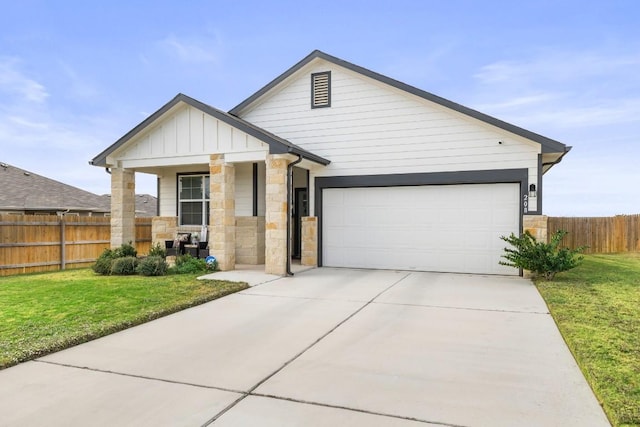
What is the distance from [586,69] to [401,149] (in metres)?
9.08

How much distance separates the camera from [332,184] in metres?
11.7

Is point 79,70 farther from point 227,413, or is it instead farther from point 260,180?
point 227,413

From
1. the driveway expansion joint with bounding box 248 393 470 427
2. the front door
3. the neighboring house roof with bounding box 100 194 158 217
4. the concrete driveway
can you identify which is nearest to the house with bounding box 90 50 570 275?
the front door

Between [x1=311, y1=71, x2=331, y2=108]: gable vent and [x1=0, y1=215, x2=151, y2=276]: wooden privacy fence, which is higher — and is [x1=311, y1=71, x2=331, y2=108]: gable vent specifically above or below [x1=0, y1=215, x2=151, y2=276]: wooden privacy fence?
above

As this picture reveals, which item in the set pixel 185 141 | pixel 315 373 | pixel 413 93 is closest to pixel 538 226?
pixel 413 93

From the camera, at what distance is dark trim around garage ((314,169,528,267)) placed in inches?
396

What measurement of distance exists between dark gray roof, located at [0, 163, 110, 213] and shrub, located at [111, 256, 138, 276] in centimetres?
1096

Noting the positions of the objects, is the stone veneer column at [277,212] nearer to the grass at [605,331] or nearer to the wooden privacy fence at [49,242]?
the grass at [605,331]

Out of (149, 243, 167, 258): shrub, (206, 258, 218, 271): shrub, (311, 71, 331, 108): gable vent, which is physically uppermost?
(311, 71, 331, 108): gable vent

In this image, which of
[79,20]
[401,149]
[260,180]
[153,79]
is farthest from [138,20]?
[401,149]

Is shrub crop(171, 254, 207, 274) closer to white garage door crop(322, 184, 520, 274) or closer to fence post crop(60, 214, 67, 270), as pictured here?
white garage door crop(322, 184, 520, 274)

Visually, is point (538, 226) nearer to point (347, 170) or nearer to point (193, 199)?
point (347, 170)

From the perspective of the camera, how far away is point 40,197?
19094 mm

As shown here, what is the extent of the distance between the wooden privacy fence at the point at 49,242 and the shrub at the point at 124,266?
318 cm
